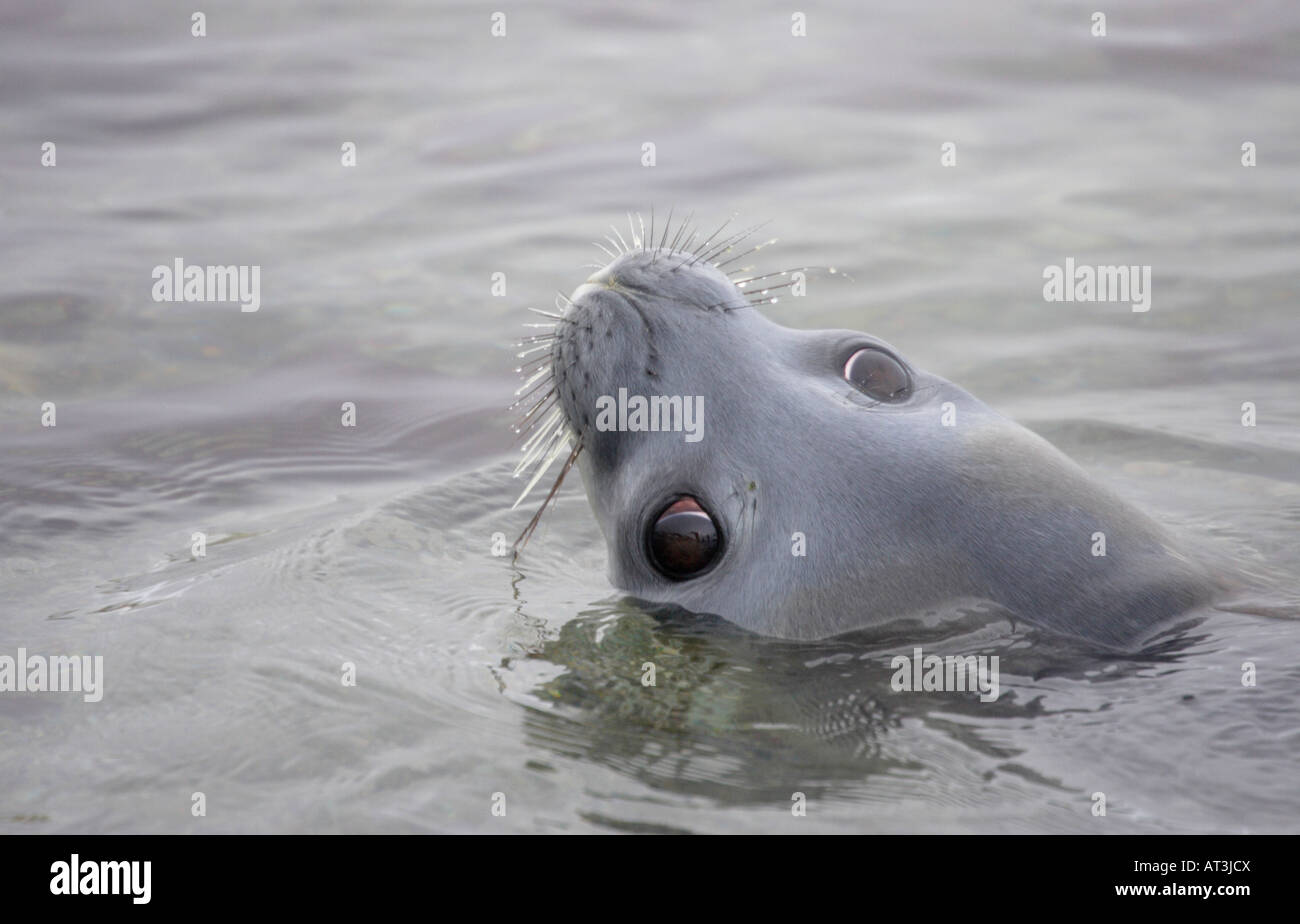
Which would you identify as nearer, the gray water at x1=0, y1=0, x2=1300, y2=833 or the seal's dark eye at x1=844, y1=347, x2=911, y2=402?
the gray water at x1=0, y1=0, x2=1300, y2=833

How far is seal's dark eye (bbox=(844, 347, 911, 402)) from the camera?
4.27m

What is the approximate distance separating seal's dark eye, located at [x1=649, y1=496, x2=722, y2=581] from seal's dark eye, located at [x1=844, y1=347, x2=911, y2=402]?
614 millimetres

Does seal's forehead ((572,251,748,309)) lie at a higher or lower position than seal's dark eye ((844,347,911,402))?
higher

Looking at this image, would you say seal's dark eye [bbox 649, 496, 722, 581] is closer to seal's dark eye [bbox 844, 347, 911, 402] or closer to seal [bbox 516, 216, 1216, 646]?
seal [bbox 516, 216, 1216, 646]

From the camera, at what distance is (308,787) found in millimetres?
3186

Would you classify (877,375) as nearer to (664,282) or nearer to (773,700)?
(664,282)

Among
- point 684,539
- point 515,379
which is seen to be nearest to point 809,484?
point 684,539

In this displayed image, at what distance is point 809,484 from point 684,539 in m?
0.36

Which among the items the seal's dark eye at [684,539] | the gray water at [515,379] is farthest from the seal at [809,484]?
the gray water at [515,379]

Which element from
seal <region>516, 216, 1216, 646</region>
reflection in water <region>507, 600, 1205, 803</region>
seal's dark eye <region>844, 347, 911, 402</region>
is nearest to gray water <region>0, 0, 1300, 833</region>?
→ reflection in water <region>507, 600, 1205, 803</region>

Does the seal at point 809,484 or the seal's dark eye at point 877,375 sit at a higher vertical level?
the seal's dark eye at point 877,375

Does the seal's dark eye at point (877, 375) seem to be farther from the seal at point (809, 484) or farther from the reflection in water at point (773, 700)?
the reflection in water at point (773, 700)

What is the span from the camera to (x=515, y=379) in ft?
23.0

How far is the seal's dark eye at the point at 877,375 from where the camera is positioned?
427cm
